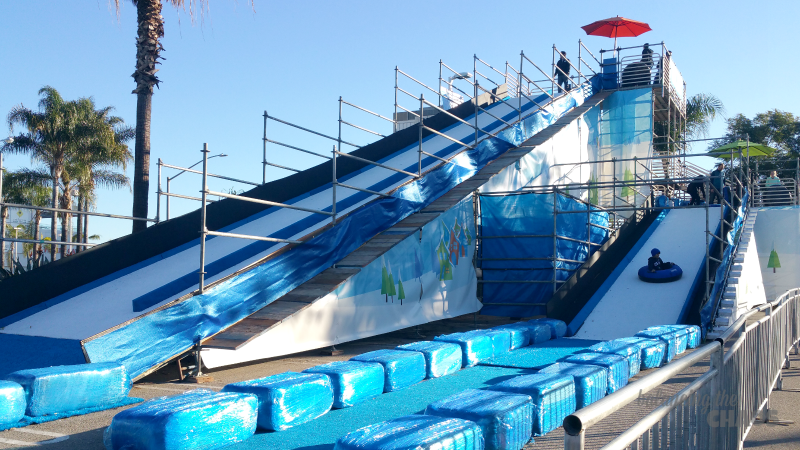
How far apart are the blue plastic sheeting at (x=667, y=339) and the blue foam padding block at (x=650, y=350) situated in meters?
0.11

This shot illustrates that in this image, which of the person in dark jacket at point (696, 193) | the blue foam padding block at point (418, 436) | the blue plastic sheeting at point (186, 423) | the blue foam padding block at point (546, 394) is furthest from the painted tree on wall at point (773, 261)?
the blue plastic sheeting at point (186, 423)

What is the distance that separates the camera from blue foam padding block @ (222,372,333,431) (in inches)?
204

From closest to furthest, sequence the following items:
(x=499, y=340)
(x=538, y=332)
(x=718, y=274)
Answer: (x=499, y=340), (x=538, y=332), (x=718, y=274)

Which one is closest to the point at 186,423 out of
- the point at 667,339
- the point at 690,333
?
the point at 667,339

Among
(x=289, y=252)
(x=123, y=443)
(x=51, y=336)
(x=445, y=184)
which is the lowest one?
(x=123, y=443)

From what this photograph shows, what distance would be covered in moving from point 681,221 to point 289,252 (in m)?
10.3

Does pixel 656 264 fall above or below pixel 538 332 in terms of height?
above

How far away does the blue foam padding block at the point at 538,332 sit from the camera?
1006 centimetres

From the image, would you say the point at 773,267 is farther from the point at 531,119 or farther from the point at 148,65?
the point at 148,65

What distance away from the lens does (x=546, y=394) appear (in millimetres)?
5227

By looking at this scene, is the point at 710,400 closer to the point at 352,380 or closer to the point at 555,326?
the point at 352,380

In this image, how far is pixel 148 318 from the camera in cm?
700

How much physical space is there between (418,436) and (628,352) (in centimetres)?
436

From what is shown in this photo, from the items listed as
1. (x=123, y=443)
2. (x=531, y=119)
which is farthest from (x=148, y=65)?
(x=123, y=443)
